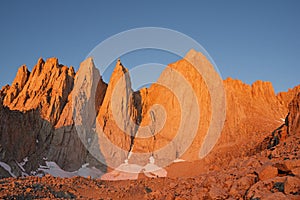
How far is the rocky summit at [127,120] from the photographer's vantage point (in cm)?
4847

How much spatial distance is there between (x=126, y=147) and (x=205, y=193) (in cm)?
4924

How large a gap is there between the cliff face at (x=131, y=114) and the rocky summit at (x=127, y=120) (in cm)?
18

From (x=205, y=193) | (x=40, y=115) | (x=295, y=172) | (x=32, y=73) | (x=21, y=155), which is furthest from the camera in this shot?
(x=32, y=73)

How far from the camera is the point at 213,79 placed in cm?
5991

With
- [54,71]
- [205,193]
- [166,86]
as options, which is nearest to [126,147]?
[166,86]

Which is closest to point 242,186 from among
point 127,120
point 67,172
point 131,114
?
point 67,172

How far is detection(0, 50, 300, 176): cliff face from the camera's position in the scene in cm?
5181

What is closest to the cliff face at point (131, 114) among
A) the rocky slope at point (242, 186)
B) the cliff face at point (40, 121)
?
the cliff face at point (40, 121)

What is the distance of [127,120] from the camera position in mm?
59438

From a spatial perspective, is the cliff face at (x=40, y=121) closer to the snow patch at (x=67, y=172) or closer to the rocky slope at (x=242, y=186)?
the snow patch at (x=67, y=172)

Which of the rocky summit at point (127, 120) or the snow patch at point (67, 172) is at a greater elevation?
the rocky summit at point (127, 120)

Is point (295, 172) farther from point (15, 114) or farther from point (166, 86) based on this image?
point (166, 86)

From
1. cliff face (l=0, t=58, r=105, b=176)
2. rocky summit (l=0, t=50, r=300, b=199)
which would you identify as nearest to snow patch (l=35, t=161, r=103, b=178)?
rocky summit (l=0, t=50, r=300, b=199)

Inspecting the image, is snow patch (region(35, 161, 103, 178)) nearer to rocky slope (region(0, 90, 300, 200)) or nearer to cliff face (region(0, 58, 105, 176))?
cliff face (region(0, 58, 105, 176))
